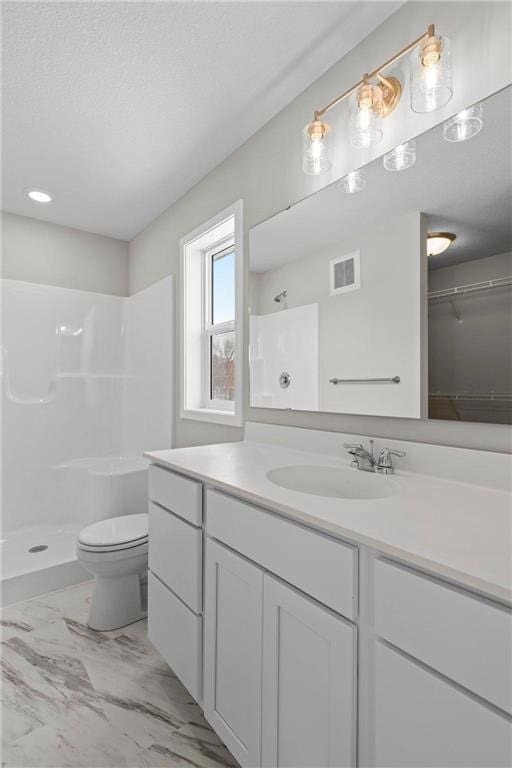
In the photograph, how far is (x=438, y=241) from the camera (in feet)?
3.83

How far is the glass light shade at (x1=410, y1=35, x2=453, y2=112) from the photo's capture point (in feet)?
3.53

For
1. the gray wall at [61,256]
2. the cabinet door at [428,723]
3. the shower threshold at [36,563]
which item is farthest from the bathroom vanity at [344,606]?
the gray wall at [61,256]

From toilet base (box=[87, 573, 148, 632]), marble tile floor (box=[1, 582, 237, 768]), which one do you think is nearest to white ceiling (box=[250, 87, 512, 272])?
marble tile floor (box=[1, 582, 237, 768])

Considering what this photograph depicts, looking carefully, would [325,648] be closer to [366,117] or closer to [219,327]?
[366,117]

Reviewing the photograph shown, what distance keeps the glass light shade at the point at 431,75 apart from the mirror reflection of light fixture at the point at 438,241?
0.35 m

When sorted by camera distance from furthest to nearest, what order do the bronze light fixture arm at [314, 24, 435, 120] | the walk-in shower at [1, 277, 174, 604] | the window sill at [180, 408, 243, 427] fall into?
1. the walk-in shower at [1, 277, 174, 604]
2. the window sill at [180, 408, 243, 427]
3. the bronze light fixture arm at [314, 24, 435, 120]

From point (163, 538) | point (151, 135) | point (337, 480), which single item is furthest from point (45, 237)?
point (337, 480)

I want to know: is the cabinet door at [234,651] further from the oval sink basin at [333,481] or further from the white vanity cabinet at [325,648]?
the oval sink basin at [333,481]

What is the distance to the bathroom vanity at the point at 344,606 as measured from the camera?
0.60m

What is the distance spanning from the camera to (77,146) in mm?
2029

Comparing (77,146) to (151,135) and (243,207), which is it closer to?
(151,135)

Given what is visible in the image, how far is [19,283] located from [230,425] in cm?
203

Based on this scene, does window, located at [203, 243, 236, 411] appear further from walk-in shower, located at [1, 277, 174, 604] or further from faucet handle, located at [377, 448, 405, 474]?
faucet handle, located at [377, 448, 405, 474]

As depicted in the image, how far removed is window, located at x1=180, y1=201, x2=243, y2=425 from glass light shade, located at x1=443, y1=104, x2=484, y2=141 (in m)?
1.37
